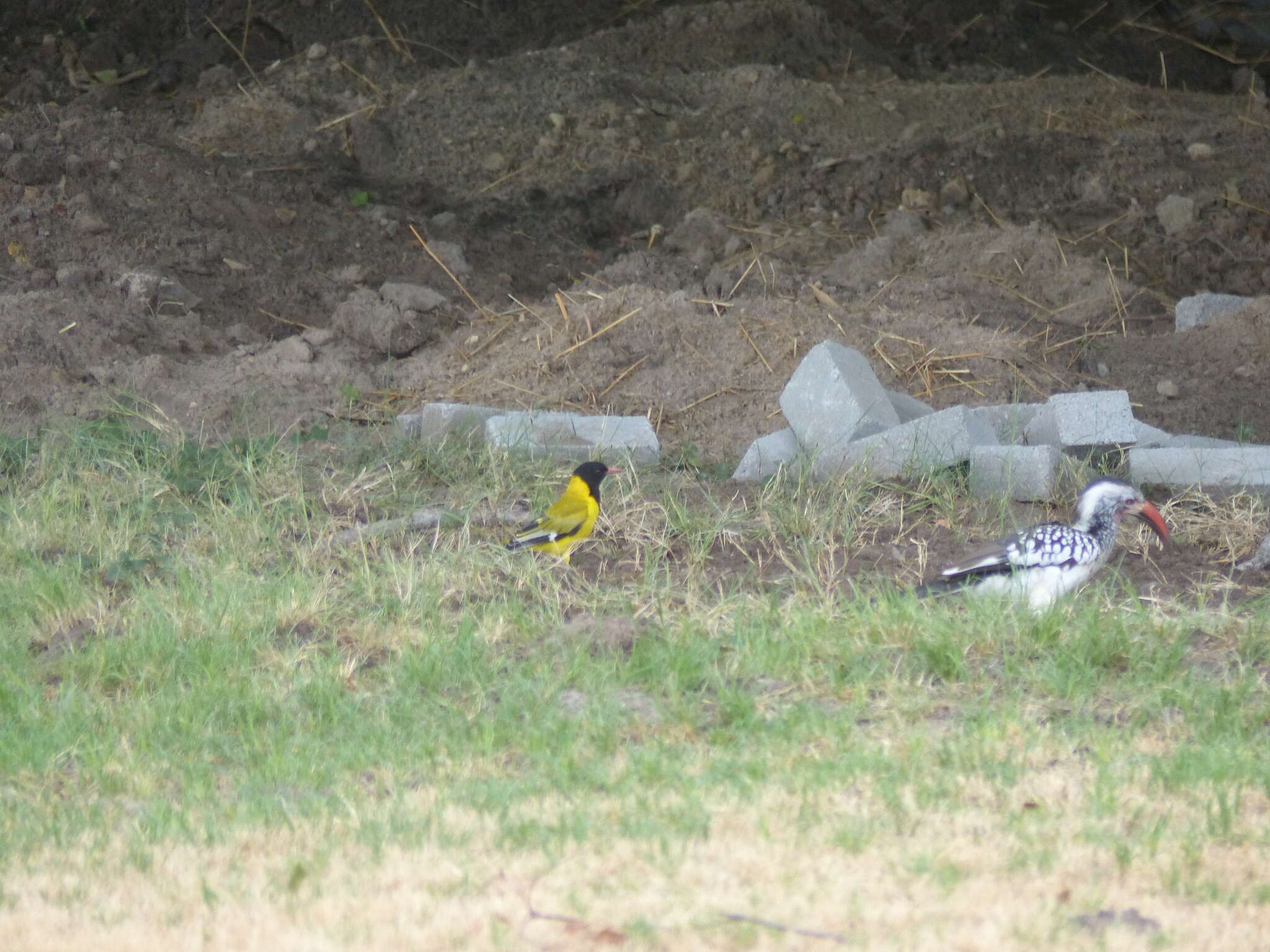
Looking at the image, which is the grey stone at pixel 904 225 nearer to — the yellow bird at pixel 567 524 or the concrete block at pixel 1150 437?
the concrete block at pixel 1150 437

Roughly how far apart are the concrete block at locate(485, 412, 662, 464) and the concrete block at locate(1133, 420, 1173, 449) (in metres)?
2.16

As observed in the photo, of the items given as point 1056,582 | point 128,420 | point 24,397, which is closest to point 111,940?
point 1056,582

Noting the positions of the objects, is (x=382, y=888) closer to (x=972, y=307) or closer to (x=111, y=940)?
(x=111, y=940)

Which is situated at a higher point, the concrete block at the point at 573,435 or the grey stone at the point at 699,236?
the concrete block at the point at 573,435

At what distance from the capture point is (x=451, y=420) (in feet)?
22.0

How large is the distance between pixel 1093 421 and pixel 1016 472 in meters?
0.66

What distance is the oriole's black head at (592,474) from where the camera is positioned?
541 cm

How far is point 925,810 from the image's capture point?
3334mm

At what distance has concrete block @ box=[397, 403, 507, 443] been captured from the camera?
6664 millimetres

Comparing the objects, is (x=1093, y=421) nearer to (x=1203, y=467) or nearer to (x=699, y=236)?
(x=1203, y=467)

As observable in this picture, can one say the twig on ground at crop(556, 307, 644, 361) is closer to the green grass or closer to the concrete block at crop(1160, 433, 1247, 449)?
the green grass

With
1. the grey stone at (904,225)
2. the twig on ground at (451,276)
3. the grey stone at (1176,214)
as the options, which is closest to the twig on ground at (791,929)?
the twig on ground at (451,276)

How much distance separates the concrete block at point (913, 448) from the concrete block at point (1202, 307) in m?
3.32

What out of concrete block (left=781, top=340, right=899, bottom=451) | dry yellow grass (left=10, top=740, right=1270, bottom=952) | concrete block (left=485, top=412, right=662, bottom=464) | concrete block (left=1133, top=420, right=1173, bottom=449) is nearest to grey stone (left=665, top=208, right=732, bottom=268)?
concrete block (left=781, top=340, right=899, bottom=451)
